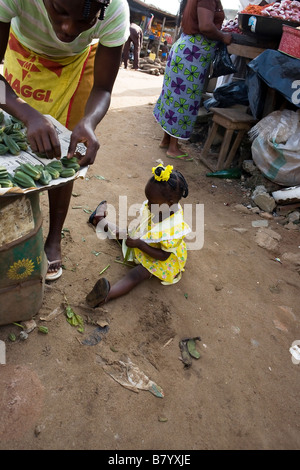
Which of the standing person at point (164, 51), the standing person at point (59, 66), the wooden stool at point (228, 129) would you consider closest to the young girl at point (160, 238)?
the standing person at point (59, 66)

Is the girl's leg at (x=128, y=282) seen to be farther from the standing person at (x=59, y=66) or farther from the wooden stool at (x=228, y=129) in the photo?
the wooden stool at (x=228, y=129)

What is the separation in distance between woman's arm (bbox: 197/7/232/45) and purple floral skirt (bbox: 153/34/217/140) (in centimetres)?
13

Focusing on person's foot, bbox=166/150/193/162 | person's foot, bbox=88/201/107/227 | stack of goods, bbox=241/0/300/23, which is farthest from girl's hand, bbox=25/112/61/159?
stack of goods, bbox=241/0/300/23

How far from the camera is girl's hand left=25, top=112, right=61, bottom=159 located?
4.69 ft

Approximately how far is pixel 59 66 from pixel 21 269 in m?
1.09

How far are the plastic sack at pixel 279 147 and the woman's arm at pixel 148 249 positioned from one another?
2.16m

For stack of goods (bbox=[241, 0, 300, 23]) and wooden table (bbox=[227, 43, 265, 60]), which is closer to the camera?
stack of goods (bbox=[241, 0, 300, 23])

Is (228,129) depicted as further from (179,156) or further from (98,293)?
(98,293)

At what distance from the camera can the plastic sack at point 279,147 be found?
145 inches

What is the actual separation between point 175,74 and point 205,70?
37 cm

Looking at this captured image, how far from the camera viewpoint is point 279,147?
3684mm

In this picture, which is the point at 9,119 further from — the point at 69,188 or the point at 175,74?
the point at 175,74

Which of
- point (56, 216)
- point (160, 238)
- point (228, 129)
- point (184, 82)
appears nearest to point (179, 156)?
point (228, 129)

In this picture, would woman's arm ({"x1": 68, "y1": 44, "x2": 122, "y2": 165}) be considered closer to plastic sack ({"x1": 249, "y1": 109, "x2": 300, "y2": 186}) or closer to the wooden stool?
plastic sack ({"x1": 249, "y1": 109, "x2": 300, "y2": 186})
